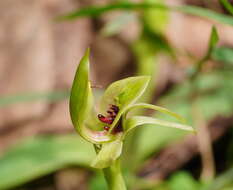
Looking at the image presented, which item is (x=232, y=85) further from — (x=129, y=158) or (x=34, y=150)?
(x=34, y=150)

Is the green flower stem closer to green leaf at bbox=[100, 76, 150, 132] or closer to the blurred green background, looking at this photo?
green leaf at bbox=[100, 76, 150, 132]

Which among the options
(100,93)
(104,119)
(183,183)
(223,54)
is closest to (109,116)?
(104,119)

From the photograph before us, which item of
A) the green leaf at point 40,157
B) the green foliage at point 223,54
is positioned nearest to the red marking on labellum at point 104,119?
the green foliage at point 223,54

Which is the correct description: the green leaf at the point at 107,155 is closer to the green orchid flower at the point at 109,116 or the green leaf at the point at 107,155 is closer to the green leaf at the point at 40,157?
the green orchid flower at the point at 109,116

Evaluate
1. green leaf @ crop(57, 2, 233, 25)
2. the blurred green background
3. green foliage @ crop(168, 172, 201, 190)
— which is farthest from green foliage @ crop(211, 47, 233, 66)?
green foliage @ crop(168, 172, 201, 190)

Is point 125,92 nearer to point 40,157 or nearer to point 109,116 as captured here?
point 109,116

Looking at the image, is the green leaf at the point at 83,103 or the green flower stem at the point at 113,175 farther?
the green flower stem at the point at 113,175
